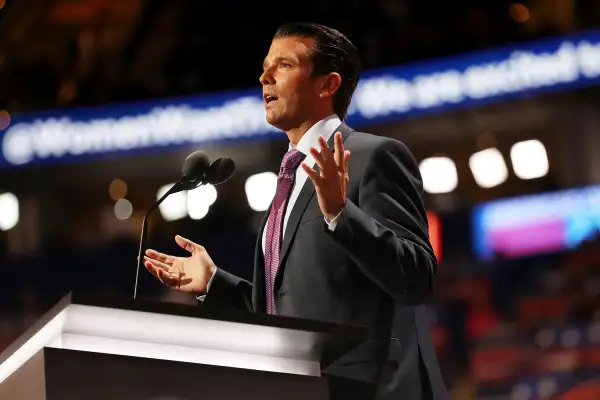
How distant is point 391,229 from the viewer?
1819 millimetres

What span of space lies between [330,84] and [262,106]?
633 centimetres

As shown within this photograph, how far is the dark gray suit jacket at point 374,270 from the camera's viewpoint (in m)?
1.72

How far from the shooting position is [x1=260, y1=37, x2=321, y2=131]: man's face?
2.00 metres

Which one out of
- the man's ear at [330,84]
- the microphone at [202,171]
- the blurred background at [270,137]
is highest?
the man's ear at [330,84]

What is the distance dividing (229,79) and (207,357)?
23.3 ft

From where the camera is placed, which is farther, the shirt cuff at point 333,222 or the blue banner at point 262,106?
→ the blue banner at point 262,106

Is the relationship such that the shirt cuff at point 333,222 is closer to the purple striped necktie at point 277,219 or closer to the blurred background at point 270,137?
the purple striped necktie at point 277,219

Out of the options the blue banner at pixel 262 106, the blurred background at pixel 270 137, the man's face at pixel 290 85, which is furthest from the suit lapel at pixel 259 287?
the blue banner at pixel 262 106

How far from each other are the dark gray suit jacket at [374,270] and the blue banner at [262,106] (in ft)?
19.9

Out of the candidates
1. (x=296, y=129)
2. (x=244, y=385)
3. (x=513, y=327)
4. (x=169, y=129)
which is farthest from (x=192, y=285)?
(x=169, y=129)

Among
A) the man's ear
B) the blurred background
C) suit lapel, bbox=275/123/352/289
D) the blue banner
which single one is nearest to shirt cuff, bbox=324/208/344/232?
suit lapel, bbox=275/123/352/289

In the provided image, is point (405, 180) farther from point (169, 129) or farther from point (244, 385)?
point (169, 129)

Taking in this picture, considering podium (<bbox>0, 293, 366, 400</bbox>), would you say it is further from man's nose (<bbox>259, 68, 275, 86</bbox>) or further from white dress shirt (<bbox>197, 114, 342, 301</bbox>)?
man's nose (<bbox>259, 68, 275, 86</bbox>)

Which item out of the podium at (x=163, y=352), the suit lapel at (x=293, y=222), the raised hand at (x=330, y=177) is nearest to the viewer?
the podium at (x=163, y=352)
